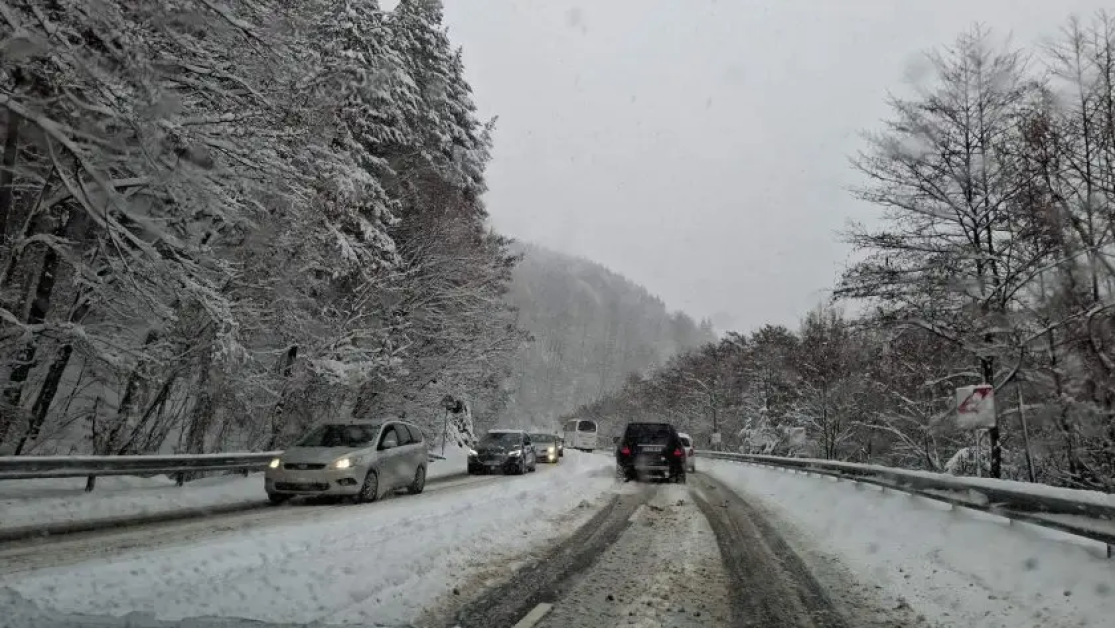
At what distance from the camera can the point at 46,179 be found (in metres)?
9.38

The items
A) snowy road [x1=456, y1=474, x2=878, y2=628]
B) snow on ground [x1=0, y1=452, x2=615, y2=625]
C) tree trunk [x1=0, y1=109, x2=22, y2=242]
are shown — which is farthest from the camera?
tree trunk [x1=0, y1=109, x2=22, y2=242]

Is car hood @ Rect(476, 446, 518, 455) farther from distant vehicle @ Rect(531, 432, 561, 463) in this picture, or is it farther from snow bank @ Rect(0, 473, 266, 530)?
distant vehicle @ Rect(531, 432, 561, 463)

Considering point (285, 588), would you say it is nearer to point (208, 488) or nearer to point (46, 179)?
point (46, 179)

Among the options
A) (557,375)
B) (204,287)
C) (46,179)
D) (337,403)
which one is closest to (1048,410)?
(204,287)

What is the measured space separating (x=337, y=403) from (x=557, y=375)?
6284 inches

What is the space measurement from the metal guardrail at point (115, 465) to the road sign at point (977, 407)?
48.2 ft

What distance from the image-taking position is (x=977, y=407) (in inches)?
491

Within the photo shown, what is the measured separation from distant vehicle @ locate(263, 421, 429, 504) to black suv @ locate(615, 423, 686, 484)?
24.1 ft

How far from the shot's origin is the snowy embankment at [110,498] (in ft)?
33.9

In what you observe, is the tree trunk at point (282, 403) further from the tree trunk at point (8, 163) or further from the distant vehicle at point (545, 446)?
the distant vehicle at point (545, 446)

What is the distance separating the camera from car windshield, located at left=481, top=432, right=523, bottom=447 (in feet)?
80.9

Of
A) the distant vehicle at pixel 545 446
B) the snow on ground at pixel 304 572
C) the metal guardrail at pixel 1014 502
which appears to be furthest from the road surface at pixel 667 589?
the distant vehicle at pixel 545 446

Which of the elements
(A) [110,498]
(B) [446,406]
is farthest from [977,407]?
(B) [446,406]

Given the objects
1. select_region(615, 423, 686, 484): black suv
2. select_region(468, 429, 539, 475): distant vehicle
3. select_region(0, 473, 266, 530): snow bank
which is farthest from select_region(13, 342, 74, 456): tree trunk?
select_region(615, 423, 686, 484): black suv
